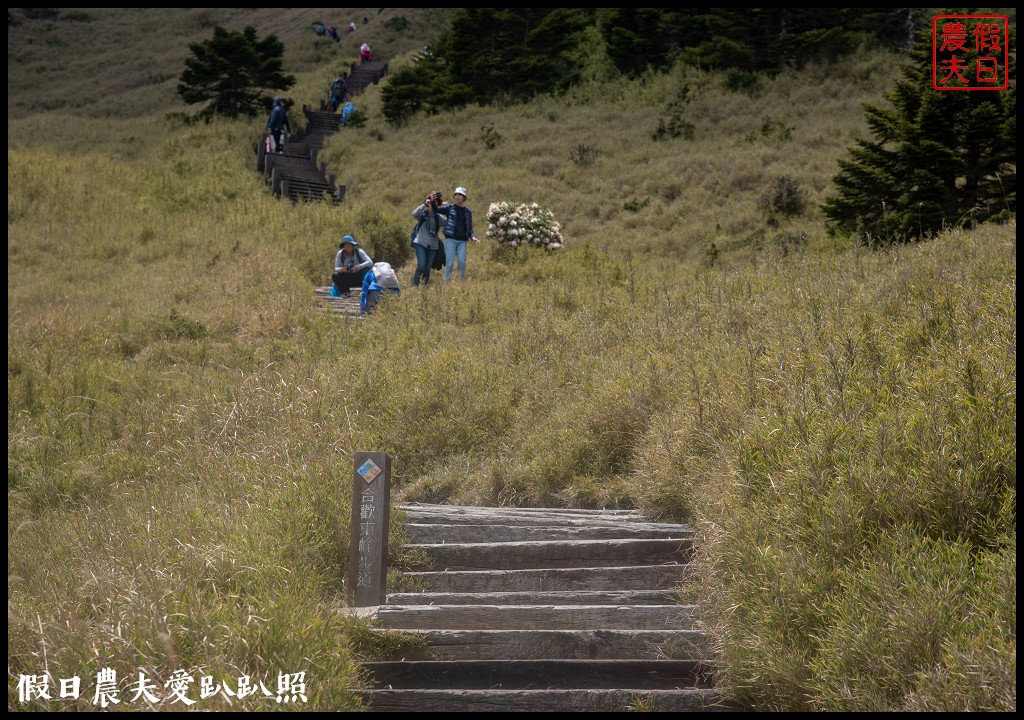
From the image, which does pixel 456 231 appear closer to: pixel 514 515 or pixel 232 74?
pixel 514 515

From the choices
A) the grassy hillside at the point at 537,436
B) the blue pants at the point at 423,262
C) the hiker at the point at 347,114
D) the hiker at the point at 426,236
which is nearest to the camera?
the grassy hillside at the point at 537,436

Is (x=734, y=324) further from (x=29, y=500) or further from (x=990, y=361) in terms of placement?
(x=29, y=500)

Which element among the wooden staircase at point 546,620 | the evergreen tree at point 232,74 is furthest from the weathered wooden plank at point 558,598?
the evergreen tree at point 232,74

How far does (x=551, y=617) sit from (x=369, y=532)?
1202mm

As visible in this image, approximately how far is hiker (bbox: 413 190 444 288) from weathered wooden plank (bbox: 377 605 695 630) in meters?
9.73

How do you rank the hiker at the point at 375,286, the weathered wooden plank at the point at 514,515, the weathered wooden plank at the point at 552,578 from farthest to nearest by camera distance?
the hiker at the point at 375,286
the weathered wooden plank at the point at 514,515
the weathered wooden plank at the point at 552,578

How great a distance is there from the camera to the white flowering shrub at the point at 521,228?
1717cm

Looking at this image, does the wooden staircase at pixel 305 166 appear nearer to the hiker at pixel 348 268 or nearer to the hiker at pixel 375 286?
the hiker at pixel 348 268

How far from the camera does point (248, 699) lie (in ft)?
11.5

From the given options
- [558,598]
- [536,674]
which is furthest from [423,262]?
[536,674]

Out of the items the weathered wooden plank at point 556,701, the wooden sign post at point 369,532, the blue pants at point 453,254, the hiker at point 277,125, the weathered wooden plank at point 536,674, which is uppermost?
the hiker at point 277,125

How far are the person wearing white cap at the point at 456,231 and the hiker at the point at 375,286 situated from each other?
0.98 m

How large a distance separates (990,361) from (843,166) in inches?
458

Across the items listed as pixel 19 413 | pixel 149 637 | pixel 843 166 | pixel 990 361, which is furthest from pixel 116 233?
pixel 990 361
